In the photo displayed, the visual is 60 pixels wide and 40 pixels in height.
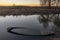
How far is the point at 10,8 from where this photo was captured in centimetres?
792

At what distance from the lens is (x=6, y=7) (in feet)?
25.7

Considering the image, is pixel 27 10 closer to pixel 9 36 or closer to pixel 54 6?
pixel 54 6

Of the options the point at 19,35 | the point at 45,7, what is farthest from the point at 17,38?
the point at 45,7

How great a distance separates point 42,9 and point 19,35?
14.0 ft

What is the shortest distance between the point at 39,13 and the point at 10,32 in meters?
3.87

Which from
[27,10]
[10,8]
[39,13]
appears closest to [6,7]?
[10,8]

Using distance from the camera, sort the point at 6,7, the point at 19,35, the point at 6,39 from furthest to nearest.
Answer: the point at 6,7, the point at 19,35, the point at 6,39

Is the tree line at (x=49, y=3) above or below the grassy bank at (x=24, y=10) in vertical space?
above

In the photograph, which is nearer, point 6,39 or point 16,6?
point 6,39

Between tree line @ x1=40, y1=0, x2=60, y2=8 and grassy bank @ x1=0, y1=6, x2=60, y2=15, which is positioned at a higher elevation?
tree line @ x1=40, y1=0, x2=60, y2=8

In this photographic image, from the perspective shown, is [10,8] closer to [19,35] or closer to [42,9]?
[42,9]

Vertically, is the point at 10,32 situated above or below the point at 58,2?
below

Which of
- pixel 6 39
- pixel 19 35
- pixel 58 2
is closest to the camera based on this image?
pixel 6 39

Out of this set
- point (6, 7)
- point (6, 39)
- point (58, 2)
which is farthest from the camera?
point (58, 2)
